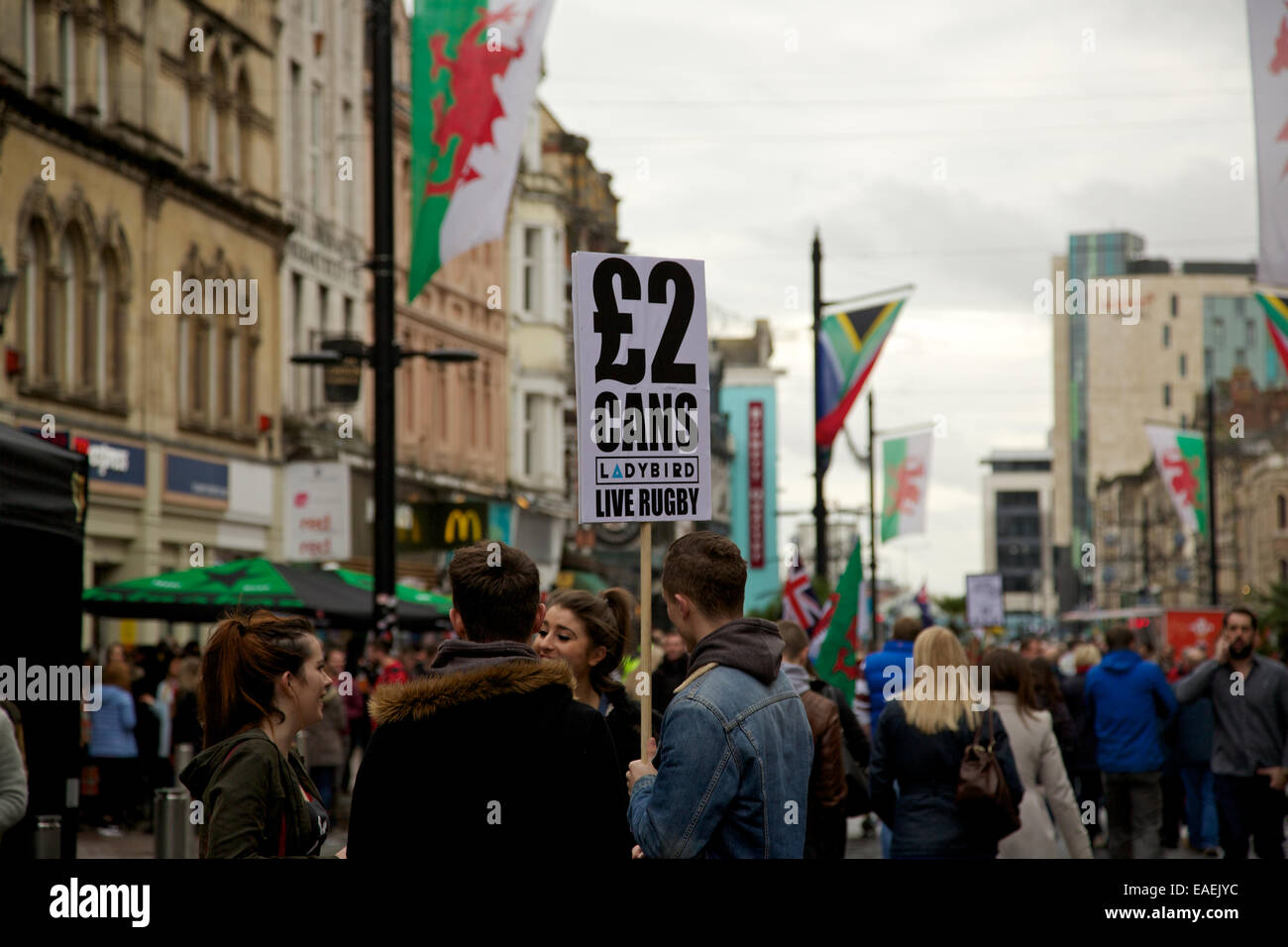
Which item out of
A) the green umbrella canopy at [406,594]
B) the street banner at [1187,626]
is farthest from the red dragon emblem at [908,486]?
the green umbrella canopy at [406,594]

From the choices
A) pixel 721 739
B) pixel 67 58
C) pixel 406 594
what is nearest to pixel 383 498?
pixel 406 594

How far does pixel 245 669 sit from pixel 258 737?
0.24 m

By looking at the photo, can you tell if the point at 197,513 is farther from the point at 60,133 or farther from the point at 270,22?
the point at 270,22

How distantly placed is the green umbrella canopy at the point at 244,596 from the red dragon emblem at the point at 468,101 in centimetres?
472

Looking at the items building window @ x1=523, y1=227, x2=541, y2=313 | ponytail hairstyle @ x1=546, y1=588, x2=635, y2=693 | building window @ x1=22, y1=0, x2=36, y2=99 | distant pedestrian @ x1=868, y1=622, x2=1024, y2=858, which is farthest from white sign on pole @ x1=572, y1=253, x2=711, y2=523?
building window @ x1=523, y1=227, x2=541, y2=313

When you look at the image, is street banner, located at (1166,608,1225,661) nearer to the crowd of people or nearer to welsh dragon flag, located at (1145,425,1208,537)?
welsh dragon flag, located at (1145,425,1208,537)

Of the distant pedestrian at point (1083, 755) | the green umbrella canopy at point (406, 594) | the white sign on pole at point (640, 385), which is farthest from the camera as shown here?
the green umbrella canopy at point (406, 594)

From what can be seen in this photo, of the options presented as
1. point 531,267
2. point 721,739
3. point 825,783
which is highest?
point 531,267

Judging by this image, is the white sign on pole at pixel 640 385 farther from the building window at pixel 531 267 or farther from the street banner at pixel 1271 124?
the building window at pixel 531 267

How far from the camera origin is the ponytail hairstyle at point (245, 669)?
5270mm

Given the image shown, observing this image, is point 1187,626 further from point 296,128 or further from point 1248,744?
point 1248,744

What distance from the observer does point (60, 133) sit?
27703mm

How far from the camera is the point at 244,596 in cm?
1748

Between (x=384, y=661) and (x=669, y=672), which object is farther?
(x=384, y=661)
